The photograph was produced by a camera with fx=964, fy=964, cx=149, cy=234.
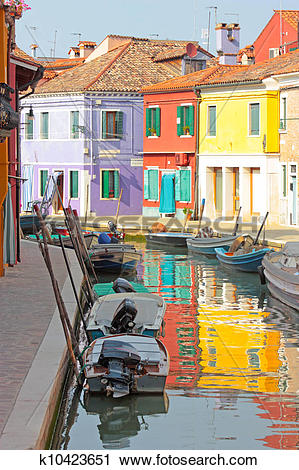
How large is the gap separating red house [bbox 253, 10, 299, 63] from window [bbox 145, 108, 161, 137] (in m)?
10.0

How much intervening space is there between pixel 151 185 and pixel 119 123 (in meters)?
3.57

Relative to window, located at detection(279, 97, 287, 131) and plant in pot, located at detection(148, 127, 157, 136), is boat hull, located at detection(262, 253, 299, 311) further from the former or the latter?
plant in pot, located at detection(148, 127, 157, 136)

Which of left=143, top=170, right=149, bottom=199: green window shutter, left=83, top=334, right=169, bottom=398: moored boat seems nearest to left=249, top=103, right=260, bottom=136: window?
left=143, top=170, right=149, bottom=199: green window shutter

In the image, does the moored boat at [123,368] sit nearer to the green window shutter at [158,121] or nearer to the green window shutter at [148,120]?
the green window shutter at [158,121]

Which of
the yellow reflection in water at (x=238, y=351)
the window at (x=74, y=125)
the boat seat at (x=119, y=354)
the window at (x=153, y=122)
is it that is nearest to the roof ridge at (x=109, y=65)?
the window at (x=74, y=125)

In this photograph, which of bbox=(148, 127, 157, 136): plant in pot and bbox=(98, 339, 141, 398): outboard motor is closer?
bbox=(98, 339, 141, 398): outboard motor

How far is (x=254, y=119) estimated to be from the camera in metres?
38.9

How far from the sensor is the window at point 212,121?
4131cm

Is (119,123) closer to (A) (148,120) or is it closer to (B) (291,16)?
(A) (148,120)

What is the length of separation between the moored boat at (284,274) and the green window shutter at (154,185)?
763 inches

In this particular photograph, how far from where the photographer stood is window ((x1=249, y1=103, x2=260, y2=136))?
3869cm

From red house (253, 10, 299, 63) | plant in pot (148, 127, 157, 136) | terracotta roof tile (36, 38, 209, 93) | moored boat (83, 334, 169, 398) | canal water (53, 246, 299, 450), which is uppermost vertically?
red house (253, 10, 299, 63)

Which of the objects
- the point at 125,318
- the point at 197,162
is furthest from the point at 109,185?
the point at 125,318

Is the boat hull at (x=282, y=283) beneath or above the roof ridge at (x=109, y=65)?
beneath
